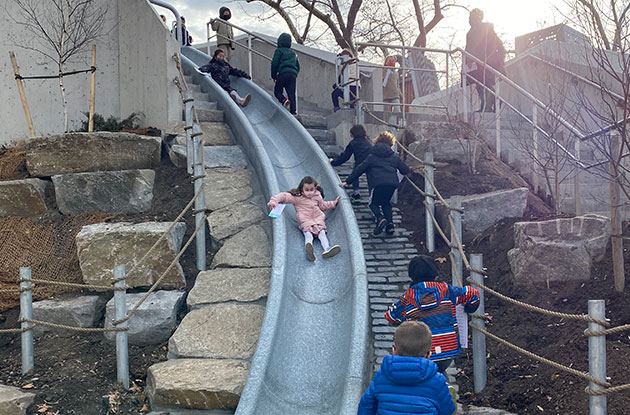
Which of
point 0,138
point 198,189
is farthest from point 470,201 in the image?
point 0,138

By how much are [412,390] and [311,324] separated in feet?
10.4

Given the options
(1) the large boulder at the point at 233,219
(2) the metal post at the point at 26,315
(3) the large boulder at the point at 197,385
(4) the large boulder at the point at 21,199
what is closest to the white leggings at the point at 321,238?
(1) the large boulder at the point at 233,219

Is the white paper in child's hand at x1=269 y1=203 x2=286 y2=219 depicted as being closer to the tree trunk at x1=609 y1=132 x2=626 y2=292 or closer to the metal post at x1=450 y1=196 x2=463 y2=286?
the metal post at x1=450 y1=196 x2=463 y2=286

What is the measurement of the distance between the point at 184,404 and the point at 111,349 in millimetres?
1713

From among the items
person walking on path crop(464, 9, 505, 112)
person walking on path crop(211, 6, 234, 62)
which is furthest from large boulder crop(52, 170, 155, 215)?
person walking on path crop(211, 6, 234, 62)

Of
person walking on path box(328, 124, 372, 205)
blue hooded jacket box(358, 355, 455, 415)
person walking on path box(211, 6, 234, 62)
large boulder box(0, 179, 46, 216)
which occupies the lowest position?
blue hooded jacket box(358, 355, 455, 415)

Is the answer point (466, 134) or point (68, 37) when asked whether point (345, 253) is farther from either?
point (68, 37)

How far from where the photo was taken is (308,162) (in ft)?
35.7

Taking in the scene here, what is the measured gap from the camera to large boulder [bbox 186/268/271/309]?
7.60m

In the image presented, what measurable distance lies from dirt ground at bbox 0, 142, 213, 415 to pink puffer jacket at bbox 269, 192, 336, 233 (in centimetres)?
128

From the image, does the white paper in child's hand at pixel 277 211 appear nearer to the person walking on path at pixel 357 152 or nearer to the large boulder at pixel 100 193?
the person walking on path at pixel 357 152

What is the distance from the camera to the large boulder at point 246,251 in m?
8.34

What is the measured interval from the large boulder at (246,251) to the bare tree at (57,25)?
547 cm

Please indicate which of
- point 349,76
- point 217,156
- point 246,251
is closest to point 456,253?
point 246,251
